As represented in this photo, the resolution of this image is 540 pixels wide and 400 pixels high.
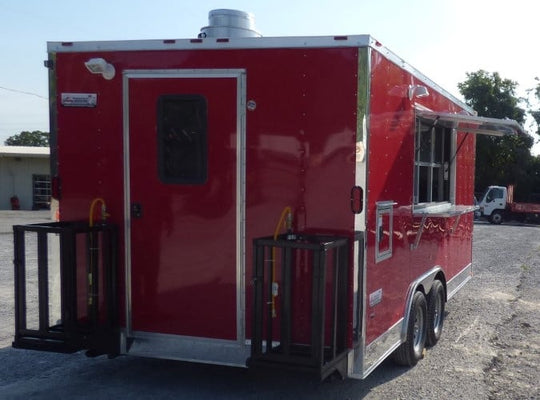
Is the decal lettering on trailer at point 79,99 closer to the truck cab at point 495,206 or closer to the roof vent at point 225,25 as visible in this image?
the roof vent at point 225,25

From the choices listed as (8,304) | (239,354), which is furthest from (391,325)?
(8,304)

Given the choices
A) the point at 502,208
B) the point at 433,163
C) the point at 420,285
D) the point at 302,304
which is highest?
the point at 433,163

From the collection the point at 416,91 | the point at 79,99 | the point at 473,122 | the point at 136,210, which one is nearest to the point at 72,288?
the point at 136,210

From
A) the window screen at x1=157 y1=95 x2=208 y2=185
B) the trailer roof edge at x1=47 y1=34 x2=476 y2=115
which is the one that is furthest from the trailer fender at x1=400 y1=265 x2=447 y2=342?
the window screen at x1=157 y1=95 x2=208 y2=185

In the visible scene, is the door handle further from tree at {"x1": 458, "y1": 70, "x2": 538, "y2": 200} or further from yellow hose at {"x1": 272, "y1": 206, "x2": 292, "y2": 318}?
tree at {"x1": 458, "y1": 70, "x2": 538, "y2": 200}

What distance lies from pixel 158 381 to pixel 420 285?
254 centimetres

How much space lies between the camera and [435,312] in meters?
6.30

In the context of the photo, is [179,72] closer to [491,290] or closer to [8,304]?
[8,304]

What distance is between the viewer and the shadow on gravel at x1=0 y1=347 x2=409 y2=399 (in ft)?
15.5

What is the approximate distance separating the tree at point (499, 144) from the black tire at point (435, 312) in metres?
30.7

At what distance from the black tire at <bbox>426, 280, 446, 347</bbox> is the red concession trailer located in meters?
1.24

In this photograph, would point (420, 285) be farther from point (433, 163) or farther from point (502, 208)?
point (502, 208)

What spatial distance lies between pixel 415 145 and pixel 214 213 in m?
2.18

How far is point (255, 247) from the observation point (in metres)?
3.96
